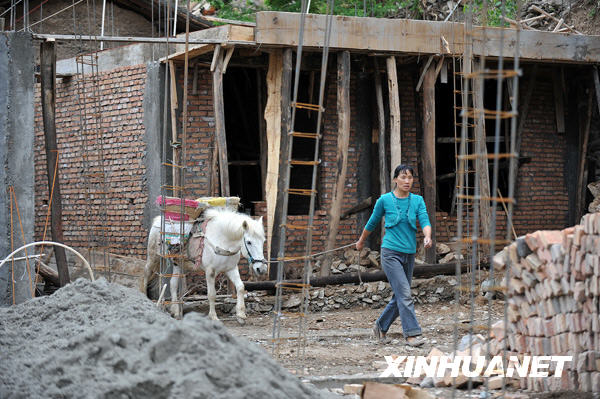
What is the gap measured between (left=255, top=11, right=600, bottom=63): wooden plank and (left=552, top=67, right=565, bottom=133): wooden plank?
4.24 ft

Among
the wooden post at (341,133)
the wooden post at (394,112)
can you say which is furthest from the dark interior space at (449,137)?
the wooden post at (341,133)

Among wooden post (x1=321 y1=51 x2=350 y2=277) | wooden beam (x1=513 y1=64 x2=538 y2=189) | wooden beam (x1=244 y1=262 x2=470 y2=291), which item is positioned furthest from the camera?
wooden beam (x1=513 y1=64 x2=538 y2=189)

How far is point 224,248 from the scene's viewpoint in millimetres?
11680

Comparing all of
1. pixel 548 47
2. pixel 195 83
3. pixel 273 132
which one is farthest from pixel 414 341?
pixel 548 47

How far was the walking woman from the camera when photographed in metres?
8.71

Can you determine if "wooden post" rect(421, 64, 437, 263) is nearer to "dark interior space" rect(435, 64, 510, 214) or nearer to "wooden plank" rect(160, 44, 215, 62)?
"dark interior space" rect(435, 64, 510, 214)

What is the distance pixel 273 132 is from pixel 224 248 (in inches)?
81.5

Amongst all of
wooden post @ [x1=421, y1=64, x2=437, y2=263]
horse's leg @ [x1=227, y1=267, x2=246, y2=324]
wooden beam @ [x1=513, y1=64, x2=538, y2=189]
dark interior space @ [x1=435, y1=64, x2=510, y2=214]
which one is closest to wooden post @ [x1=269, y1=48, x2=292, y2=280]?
horse's leg @ [x1=227, y1=267, x2=246, y2=324]

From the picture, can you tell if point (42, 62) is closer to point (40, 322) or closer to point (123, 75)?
point (123, 75)

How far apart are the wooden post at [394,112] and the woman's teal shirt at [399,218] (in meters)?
4.07

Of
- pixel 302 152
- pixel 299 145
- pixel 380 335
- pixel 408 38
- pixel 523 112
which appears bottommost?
pixel 380 335

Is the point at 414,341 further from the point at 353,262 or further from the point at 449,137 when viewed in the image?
the point at 449,137

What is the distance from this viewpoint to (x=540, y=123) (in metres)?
15.1

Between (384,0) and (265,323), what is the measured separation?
10.5m
